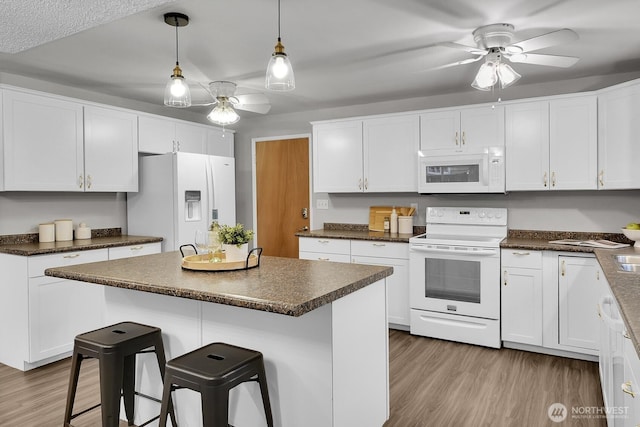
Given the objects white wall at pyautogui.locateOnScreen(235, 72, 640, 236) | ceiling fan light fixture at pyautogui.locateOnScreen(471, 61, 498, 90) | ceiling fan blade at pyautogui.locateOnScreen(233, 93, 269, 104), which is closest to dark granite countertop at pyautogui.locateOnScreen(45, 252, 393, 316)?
ceiling fan blade at pyautogui.locateOnScreen(233, 93, 269, 104)

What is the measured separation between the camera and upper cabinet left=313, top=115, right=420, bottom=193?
Answer: 4.31m

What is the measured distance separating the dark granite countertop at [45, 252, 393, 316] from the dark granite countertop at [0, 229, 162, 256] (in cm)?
119

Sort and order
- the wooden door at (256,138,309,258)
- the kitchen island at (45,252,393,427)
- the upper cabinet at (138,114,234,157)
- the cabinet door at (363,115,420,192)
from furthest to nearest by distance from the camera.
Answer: the wooden door at (256,138,309,258) < the upper cabinet at (138,114,234,157) < the cabinet door at (363,115,420,192) < the kitchen island at (45,252,393,427)

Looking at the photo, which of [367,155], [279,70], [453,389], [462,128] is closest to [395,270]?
[367,155]

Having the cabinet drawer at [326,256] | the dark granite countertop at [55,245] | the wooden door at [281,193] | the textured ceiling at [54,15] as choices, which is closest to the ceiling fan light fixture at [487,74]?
the textured ceiling at [54,15]

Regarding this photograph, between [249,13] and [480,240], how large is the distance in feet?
8.74

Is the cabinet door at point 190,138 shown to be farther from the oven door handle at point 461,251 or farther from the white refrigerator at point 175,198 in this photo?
the oven door handle at point 461,251

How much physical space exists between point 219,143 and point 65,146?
1947 millimetres

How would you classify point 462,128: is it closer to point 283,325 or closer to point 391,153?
point 391,153

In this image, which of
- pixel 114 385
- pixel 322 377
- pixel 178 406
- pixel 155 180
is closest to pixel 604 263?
pixel 322 377

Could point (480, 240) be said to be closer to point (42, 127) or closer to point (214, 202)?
point (214, 202)

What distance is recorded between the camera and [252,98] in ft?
10.6

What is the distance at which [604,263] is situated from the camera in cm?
251

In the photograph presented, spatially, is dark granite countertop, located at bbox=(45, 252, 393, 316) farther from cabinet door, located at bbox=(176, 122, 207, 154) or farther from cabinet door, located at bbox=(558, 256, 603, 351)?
cabinet door, located at bbox=(176, 122, 207, 154)
